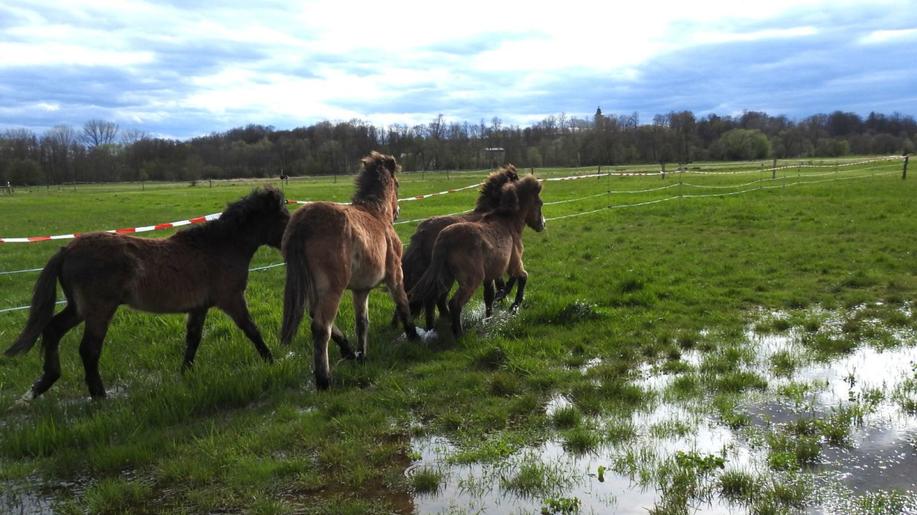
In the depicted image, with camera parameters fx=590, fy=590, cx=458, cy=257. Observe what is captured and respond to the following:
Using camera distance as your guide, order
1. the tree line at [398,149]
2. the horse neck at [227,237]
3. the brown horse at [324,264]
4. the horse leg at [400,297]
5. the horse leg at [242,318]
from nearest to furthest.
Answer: the brown horse at [324,264] → the horse leg at [242,318] → the horse neck at [227,237] → the horse leg at [400,297] → the tree line at [398,149]

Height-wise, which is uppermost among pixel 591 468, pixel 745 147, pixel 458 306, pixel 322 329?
pixel 745 147

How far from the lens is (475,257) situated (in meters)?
6.97

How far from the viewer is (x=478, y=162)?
73250 millimetres

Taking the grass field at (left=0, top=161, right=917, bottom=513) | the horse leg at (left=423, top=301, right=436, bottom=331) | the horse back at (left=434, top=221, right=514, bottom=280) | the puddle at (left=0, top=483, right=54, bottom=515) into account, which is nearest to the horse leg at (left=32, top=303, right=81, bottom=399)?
the grass field at (left=0, top=161, right=917, bottom=513)

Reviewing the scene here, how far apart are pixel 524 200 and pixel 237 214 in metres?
4.11

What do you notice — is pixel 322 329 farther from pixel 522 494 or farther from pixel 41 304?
pixel 522 494

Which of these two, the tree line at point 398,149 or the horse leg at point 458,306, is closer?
the horse leg at point 458,306

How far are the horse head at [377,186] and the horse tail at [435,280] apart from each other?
745 mm

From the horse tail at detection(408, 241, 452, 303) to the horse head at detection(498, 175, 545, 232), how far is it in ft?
Answer: 5.50

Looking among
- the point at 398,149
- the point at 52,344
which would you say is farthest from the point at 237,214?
the point at 398,149

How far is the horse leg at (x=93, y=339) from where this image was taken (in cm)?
503

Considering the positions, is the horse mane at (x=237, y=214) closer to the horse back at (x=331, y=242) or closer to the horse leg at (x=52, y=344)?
the horse back at (x=331, y=242)

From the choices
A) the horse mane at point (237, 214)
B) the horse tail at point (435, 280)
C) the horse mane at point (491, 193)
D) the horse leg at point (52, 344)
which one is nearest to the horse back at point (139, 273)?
the horse mane at point (237, 214)

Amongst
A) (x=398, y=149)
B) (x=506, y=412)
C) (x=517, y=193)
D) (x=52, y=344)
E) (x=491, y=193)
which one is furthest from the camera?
(x=398, y=149)
